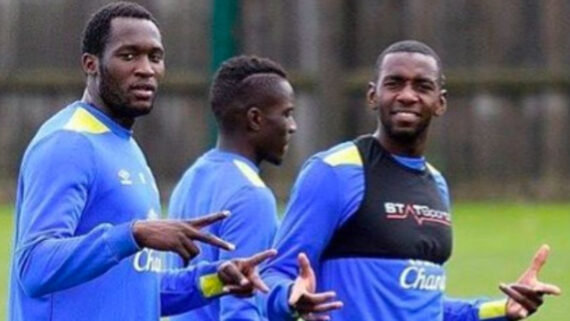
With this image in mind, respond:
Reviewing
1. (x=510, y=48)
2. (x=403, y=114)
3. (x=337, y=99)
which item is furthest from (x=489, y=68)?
(x=403, y=114)

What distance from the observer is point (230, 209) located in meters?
6.95

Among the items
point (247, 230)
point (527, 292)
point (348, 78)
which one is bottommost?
point (348, 78)

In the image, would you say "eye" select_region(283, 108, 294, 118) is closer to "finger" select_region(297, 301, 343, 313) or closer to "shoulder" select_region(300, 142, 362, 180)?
"shoulder" select_region(300, 142, 362, 180)

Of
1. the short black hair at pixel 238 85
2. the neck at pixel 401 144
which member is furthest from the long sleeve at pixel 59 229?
the short black hair at pixel 238 85

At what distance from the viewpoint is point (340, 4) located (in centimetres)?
1742

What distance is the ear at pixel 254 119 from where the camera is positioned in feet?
24.7

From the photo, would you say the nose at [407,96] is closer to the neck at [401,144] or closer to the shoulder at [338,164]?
the neck at [401,144]

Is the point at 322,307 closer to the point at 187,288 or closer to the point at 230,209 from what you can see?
the point at 187,288

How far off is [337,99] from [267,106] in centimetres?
991

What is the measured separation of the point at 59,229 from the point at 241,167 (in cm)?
173

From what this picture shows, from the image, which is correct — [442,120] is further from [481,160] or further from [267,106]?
[267,106]

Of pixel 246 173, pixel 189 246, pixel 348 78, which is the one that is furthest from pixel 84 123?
pixel 348 78

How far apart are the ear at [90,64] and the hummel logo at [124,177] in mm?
349

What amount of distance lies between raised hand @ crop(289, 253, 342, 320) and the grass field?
563 cm
